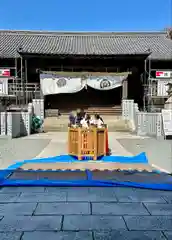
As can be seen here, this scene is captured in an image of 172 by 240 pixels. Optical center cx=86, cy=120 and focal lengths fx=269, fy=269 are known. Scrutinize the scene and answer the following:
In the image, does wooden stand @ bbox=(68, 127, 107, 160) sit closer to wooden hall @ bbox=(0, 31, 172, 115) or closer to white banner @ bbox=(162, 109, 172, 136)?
white banner @ bbox=(162, 109, 172, 136)

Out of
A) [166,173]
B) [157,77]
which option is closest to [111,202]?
[166,173]

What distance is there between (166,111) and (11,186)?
32.9 feet

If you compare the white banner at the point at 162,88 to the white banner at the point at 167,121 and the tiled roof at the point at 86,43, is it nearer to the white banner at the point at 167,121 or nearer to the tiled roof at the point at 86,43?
the tiled roof at the point at 86,43

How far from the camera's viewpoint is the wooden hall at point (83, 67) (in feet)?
65.4

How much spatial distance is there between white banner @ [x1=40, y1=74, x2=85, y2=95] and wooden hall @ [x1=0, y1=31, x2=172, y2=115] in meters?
0.27

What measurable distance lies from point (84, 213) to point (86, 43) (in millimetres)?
22444

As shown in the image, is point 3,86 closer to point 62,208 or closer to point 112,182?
point 112,182

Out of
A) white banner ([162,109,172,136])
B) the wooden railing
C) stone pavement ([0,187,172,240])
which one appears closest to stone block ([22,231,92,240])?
stone pavement ([0,187,172,240])

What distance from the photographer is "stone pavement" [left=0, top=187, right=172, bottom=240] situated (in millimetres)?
3002

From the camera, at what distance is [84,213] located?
3.62 metres

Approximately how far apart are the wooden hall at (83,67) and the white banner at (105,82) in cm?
10

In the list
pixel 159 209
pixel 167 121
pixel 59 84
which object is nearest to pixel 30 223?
pixel 159 209

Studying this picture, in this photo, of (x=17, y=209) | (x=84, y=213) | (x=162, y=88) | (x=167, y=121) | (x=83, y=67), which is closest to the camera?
(x=84, y=213)

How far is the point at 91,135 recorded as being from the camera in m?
7.59
